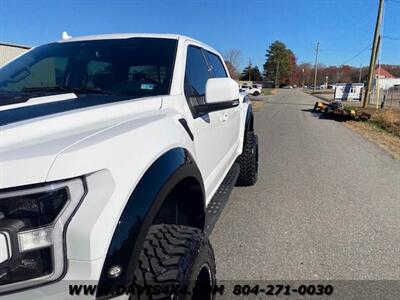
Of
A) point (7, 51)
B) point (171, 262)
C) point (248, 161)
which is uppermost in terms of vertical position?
point (7, 51)

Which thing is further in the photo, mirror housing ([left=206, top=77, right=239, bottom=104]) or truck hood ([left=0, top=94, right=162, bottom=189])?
mirror housing ([left=206, top=77, right=239, bottom=104])

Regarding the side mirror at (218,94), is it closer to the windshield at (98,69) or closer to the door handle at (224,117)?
the windshield at (98,69)

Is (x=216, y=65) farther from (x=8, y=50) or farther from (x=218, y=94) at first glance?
(x=8, y=50)

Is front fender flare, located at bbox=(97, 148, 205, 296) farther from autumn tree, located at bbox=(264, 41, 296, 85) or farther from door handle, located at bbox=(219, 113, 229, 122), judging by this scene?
autumn tree, located at bbox=(264, 41, 296, 85)

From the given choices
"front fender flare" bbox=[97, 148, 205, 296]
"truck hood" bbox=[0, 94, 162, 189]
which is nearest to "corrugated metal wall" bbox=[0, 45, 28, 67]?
"truck hood" bbox=[0, 94, 162, 189]

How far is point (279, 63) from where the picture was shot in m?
126

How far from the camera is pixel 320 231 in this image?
163 inches

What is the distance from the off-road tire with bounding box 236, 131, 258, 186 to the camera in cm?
531

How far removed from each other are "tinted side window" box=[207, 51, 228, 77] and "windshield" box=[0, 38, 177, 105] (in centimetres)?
111

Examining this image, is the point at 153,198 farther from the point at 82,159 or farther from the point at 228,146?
the point at 228,146

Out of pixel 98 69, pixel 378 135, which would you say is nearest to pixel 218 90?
pixel 98 69

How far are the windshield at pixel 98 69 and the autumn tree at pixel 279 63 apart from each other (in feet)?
406

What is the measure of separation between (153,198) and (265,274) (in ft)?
6.38

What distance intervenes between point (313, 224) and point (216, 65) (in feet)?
7.18
